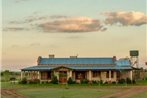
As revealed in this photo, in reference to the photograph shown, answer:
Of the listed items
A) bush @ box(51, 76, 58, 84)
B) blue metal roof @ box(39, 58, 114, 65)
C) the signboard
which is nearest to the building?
blue metal roof @ box(39, 58, 114, 65)

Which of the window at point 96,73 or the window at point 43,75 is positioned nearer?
the window at point 96,73

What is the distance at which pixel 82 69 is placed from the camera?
225 ft

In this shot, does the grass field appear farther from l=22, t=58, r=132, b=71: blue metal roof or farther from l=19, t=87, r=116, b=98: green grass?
l=22, t=58, r=132, b=71: blue metal roof

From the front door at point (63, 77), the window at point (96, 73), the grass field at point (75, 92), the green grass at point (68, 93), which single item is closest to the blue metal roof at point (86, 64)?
the window at point (96, 73)

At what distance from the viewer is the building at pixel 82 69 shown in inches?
2712

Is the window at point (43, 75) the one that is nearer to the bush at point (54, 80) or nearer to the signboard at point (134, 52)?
the bush at point (54, 80)

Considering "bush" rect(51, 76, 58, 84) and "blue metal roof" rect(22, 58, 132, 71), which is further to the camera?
"blue metal roof" rect(22, 58, 132, 71)

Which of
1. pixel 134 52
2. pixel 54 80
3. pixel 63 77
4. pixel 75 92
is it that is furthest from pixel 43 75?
pixel 75 92

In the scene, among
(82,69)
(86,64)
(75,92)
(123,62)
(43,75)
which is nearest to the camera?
(75,92)

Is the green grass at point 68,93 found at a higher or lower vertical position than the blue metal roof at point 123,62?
lower

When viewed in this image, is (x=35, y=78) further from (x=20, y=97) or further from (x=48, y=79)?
(x=20, y=97)

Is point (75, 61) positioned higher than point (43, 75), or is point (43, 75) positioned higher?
point (75, 61)

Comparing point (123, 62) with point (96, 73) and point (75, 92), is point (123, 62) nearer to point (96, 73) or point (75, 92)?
point (96, 73)

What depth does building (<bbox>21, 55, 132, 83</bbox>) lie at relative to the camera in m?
68.9
